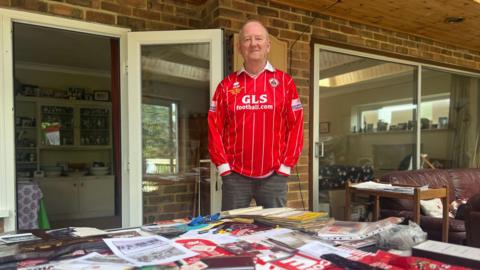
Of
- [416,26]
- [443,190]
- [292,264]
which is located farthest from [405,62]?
[292,264]

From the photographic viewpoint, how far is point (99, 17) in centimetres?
287

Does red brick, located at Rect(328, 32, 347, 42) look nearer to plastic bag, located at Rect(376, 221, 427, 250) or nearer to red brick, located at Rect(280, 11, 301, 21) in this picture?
red brick, located at Rect(280, 11, 301, 21)

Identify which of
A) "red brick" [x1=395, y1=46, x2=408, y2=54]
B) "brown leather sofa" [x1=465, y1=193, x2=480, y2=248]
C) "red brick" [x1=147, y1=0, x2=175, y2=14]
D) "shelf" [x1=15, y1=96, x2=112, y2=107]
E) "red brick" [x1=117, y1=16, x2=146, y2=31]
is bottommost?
"brown leather sofa" [x1=465, y1=193, x2=480, y2=248]

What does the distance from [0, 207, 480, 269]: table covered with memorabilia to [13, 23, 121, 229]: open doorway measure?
13.2ft

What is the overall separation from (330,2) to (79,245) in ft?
10.1

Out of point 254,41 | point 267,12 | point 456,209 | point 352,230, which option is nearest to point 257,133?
point 254,41

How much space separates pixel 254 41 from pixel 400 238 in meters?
1.24

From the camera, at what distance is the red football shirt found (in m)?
2.02

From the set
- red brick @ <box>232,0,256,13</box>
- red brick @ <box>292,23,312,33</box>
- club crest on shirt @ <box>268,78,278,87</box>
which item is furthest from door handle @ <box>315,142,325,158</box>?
club crest on shirt @ <box>268,78,278,87</box>

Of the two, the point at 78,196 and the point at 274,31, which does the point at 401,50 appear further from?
the point at 78,196

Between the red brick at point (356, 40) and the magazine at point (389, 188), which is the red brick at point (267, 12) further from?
the magazine at point (389, 188)

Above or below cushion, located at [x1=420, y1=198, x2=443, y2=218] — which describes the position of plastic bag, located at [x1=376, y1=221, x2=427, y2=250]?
above

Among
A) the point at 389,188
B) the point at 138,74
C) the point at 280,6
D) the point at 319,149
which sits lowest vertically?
the point at 389,188

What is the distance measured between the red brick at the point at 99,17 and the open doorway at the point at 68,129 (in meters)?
2.00
